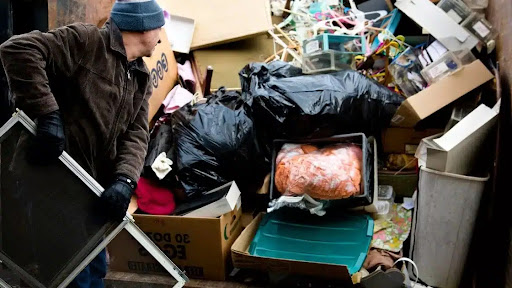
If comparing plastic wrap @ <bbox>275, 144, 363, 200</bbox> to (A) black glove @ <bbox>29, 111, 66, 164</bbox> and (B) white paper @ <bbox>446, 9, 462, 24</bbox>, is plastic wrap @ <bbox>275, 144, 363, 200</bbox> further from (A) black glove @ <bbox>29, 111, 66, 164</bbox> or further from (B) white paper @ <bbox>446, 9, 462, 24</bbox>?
(A) black glove @ <bbox>29, 111, 66, 164</bbox>

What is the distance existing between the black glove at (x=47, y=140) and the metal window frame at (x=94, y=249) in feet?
0.10

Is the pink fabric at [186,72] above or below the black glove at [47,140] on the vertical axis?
below

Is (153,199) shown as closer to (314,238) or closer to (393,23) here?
(314,238)

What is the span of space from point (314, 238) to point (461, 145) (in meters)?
0.85

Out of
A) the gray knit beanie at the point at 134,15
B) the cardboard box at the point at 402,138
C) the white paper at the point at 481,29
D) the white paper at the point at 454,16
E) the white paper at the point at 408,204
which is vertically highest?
the gray knit beanie at the point at 134,15

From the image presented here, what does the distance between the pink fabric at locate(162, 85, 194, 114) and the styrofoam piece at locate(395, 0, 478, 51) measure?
1448mm

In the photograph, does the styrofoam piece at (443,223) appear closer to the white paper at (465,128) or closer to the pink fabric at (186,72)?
the white paper at (465,128)

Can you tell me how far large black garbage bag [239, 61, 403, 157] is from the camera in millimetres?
2771

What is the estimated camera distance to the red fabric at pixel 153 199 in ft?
9.07

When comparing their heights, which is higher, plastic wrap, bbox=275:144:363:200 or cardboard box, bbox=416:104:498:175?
cardboard box, bbox=416:104:498:175

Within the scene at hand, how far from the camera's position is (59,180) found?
1.69 m

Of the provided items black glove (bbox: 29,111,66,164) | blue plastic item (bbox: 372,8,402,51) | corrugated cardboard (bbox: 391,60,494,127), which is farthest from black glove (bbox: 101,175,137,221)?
blue plastic item (bbox: 372,8,402,51)

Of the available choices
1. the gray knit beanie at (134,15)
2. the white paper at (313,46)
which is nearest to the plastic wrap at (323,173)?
the white paper at (313,46)

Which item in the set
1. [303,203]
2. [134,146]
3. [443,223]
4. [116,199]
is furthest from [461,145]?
[116,199]
